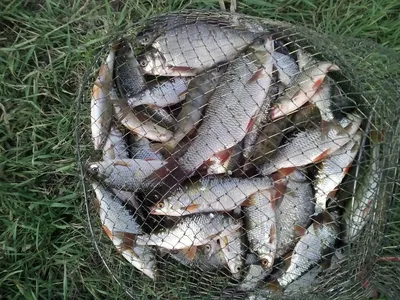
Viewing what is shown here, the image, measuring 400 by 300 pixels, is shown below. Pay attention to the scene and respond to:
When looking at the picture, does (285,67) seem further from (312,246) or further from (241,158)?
(312,246)

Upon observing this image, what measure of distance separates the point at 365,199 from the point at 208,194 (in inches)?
27.0

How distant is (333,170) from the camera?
2447mm

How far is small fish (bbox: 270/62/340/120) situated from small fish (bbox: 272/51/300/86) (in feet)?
0.23

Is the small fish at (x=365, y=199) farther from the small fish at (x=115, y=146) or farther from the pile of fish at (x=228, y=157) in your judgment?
the small fish at (x=115, y=146)

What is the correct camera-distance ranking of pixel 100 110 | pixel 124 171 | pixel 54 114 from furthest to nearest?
1. pixel 54 114
2. pixel 100 110
3. pixel 124 171

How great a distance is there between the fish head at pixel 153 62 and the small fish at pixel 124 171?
443mm

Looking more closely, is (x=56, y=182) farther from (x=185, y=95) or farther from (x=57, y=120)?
(x=185, y=95)

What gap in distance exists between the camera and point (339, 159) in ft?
8.00

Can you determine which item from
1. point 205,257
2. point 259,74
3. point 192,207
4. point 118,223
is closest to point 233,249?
point 205,257

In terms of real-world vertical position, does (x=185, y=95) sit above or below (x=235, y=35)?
below

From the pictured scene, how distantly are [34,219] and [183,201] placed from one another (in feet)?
3.01

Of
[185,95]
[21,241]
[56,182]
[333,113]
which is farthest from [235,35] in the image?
[21,241]

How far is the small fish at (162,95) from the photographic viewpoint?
8.52ft

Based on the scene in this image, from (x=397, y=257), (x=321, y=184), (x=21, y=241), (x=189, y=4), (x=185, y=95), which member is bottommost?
(x=21, y=241)
